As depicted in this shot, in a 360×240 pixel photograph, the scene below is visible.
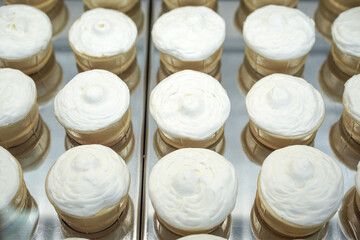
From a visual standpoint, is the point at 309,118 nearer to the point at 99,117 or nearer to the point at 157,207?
the point at 157,207

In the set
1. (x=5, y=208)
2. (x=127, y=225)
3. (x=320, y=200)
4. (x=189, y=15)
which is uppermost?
(x=189, y=15)

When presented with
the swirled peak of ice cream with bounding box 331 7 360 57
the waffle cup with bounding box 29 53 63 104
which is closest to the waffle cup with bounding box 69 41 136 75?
the waffle cup with bounding box 29 53 63 104

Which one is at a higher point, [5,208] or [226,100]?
[226,100]

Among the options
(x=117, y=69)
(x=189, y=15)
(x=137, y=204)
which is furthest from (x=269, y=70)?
(x=137, y=204)

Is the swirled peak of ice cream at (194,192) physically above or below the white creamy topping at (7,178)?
above

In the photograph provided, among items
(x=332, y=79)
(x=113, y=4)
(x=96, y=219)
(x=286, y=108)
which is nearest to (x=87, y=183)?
(x=96, y=219)

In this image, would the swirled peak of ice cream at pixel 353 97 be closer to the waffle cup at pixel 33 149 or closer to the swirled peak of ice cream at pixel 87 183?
the swirled peak of ice cream at pixel 87 183

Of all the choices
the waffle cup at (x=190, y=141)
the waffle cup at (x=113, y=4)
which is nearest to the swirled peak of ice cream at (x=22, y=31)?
the waffle cup at (x=113, y=4)
